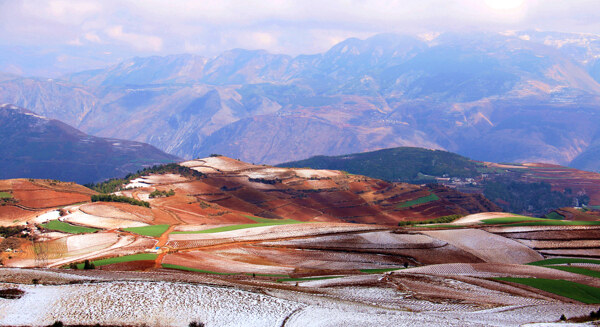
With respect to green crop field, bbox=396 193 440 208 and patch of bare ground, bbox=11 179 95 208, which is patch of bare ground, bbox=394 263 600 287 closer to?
patch of bare ground, bbox=11 179 95 208

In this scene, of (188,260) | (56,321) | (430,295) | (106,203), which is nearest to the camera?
(56,321)

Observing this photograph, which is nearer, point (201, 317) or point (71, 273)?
point (201, 317)

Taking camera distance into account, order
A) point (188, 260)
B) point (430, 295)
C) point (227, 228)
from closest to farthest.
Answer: point (430, 295)
point (188, 260)
point (227, 228)

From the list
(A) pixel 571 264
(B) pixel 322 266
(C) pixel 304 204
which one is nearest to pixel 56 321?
(B) pixel 322 266

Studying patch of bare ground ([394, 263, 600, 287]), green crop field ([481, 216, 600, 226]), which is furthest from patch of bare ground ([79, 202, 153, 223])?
green crop field ([481, 216, 600, 226])

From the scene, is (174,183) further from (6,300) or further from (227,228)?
(6,300)

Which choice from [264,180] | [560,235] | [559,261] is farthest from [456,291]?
[264,180]
